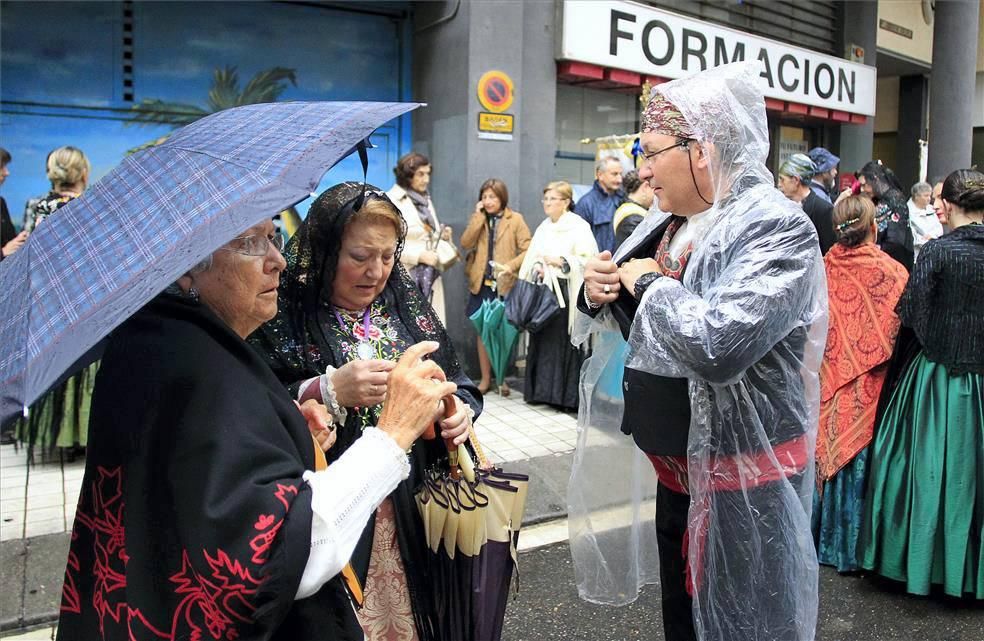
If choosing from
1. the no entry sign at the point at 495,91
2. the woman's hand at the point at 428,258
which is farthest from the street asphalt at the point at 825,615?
the no entry sign at the point at 495,91

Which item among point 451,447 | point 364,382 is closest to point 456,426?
point 451,447

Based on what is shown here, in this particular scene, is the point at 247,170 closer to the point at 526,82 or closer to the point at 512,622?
the point at 512,622

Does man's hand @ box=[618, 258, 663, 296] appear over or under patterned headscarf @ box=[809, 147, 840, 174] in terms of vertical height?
under

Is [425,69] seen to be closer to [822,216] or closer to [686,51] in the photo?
[686,51]

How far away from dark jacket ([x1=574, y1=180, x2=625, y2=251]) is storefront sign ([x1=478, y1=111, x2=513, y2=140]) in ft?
3.50

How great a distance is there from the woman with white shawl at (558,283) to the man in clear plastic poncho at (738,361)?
395 centimetres

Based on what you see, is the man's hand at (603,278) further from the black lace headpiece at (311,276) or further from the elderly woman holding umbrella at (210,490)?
the elderly woman holding umbrella at (210,490)

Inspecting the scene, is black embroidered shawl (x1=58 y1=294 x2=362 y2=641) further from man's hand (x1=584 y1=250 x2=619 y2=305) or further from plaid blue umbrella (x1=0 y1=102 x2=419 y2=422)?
man's hand (x1=584 y1=250 x2=619 y2=305)

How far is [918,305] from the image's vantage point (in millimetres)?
3547

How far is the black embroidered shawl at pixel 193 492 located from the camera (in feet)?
4.20

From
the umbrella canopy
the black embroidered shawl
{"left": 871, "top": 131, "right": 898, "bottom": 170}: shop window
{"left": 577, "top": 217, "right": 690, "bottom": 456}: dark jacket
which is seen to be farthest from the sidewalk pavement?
{"left": 871, "top": 131, "right": 898, "bottom": 170}: shop window

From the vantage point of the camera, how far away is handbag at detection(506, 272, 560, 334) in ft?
21.0

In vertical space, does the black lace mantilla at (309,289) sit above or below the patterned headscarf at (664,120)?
below

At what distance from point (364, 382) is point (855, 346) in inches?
111
